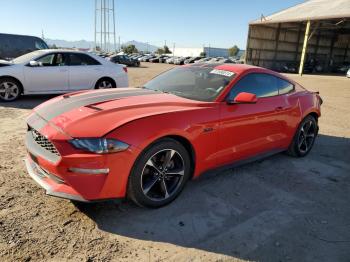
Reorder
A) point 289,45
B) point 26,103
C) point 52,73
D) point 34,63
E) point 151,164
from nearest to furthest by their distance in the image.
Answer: point 151,164, point 34,63, point 26,103, point 52,73, point 289,45

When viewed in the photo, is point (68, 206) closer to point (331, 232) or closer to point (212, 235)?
point (212, 235)

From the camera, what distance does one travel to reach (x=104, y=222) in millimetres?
3141

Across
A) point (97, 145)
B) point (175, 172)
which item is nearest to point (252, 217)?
point (175, 172)

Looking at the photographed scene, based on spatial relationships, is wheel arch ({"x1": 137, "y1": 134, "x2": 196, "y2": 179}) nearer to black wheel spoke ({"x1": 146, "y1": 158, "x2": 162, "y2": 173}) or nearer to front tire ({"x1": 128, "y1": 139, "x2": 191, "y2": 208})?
front tire ({"x1": 128, "y1": 139, "x2": 191, "y2": 208})

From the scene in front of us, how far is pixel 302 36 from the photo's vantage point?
133ft

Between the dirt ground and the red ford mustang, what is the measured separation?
Result: 0.31 m

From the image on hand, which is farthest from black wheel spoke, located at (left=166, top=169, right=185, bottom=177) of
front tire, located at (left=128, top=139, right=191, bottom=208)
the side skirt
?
the side skirt

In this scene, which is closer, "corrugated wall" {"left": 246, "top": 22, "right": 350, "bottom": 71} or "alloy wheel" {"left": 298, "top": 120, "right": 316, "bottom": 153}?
"alloy wheel" {"left": 298, "top": 120, "right": 316, "bottom": 153}

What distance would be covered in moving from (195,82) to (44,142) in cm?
211

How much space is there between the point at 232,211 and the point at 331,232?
1.00 m

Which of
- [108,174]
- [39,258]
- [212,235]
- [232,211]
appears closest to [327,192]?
[232,211]

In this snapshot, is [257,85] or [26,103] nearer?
[257,85]

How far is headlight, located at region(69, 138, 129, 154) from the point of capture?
9.37 feet

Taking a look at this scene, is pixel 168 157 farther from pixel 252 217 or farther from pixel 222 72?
pixel 222 72
